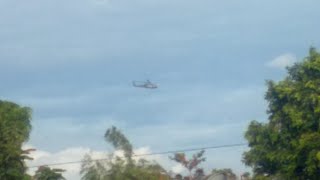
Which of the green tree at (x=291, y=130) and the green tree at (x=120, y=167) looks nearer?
the green tree at (x=291, y=130)

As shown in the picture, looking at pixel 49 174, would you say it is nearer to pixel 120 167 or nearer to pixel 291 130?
pixel 120 167

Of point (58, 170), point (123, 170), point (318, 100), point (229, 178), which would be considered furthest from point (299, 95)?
point (229, 178)

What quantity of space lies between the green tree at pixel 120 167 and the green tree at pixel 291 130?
10781 millimetres

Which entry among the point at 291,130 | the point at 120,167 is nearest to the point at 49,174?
the point at 120,167

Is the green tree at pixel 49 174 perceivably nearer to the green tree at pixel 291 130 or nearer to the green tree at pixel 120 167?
the green tree at pixel 120 167

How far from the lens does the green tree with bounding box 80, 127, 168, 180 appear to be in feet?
188

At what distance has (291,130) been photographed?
46906 millimetres

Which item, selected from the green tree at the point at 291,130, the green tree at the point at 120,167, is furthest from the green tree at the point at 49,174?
the green tree at the point at 291,130

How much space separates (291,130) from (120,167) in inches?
673

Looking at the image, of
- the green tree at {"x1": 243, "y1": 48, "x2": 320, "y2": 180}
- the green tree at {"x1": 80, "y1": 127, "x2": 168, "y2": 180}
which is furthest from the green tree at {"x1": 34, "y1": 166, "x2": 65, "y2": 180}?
the green tree at {"x1": 243, "y1": 48, "x2": 320, "y2": 180}

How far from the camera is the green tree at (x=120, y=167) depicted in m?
57.4

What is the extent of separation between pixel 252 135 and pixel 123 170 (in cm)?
1284

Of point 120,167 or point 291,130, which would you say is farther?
point 120,167

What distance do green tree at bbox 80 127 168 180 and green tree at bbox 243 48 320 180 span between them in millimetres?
10781
